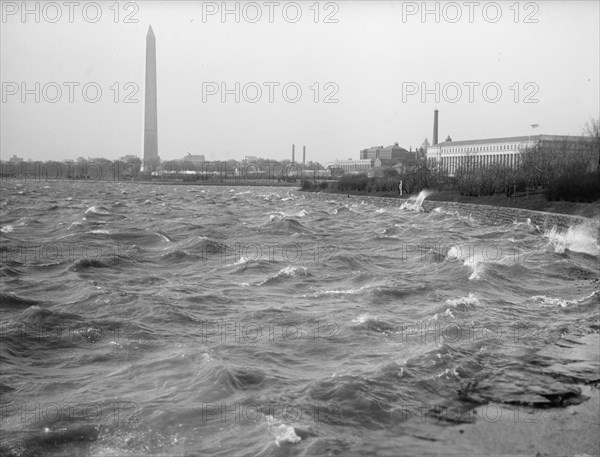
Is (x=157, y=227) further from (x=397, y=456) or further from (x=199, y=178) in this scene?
(x=199, y=178)

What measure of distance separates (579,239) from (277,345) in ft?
54.1

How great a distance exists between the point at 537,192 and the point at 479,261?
70.4 feet

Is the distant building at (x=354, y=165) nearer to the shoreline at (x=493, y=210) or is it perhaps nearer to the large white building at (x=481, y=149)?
the large white building at (x=481, y=149)

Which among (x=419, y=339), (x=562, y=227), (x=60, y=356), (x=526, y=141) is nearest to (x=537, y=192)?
(x=562, y=227)

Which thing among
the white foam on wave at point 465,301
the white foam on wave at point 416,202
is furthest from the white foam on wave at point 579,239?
the white foam on wave at point 416,202

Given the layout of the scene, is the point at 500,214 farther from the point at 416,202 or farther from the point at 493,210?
the point at 416,202

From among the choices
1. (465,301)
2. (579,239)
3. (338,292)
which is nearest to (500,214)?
(579,239)

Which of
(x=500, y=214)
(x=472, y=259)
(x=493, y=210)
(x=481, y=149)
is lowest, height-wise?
(x=472, y=259)

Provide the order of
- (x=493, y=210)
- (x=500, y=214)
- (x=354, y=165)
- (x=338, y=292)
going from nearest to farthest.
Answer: (x=338, y=292) < (x=500, y=214) < (x=493, y=210) < (x=354, y=165)

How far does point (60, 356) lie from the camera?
10109 millimetres

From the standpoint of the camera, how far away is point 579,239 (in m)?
23.9

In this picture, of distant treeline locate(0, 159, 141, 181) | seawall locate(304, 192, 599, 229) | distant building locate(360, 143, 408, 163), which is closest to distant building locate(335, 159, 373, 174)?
distant building locate(360, 143, 408, 163)

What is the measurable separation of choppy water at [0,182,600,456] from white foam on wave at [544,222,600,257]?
89 centimetres

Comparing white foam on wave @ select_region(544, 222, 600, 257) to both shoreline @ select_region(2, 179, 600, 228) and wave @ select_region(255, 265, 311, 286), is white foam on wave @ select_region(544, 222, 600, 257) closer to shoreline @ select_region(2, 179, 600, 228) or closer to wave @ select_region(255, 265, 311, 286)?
shoreline @ select_region(2, 179, 600, 228)
